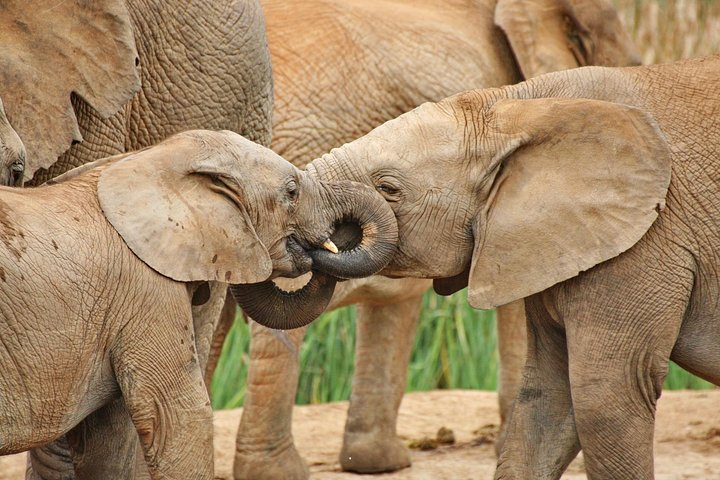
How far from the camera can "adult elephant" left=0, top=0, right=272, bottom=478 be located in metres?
4.79

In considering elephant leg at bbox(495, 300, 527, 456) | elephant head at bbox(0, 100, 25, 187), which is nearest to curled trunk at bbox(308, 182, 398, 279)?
elephant head at bbox(0, 100, 25, 187)

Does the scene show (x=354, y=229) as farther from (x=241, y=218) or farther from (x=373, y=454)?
(x=373, y=454)

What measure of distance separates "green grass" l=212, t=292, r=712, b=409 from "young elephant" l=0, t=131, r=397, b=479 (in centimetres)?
390

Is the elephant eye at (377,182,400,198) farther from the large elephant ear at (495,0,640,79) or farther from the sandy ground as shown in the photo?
the large elephant ear at (495,0,640,79)

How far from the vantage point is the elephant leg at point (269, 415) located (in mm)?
6496

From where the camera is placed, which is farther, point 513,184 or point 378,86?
point 378,86

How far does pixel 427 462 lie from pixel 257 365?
3.01 ft

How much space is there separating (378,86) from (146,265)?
246 cm

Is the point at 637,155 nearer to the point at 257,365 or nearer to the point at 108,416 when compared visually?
the point at 108,416

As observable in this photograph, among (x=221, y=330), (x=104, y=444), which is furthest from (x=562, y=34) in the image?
(x=104, y=444)

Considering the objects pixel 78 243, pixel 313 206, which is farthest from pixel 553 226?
pixel 78 243

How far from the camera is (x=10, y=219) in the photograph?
4.18 meters

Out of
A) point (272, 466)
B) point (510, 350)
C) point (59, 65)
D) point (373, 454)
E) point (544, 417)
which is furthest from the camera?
point (510, 350)

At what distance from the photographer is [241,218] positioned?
182 inches
